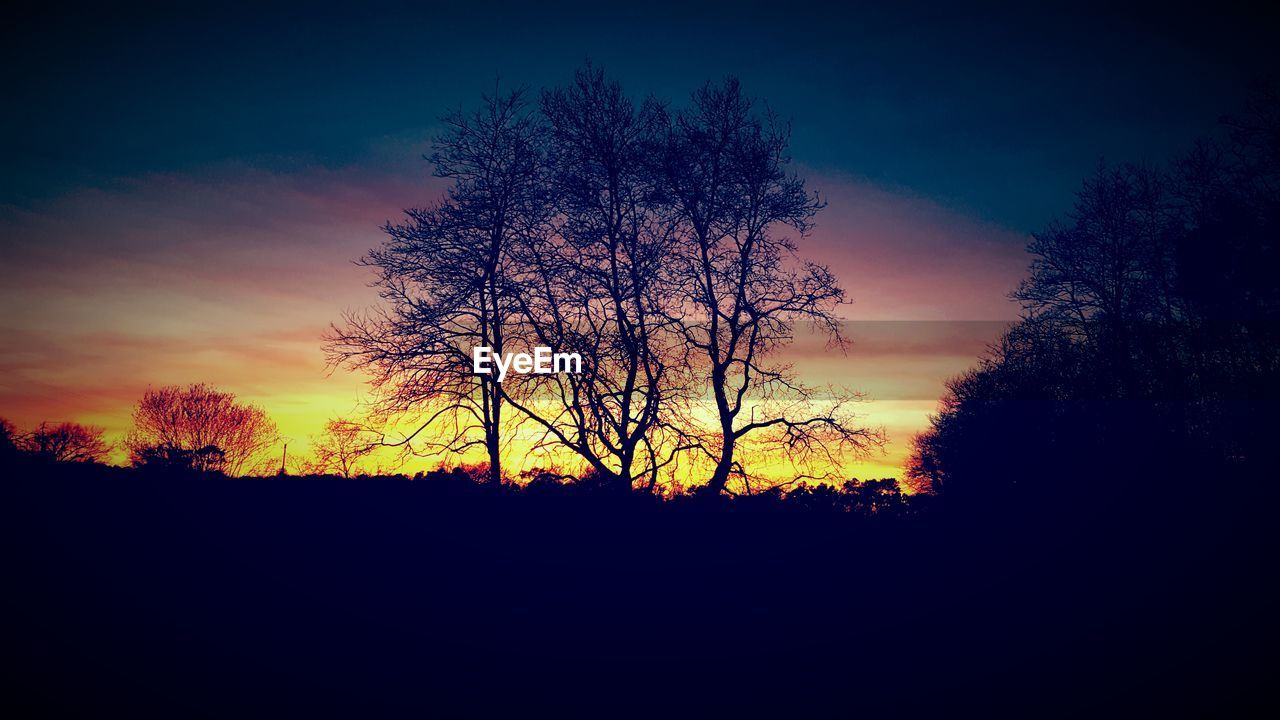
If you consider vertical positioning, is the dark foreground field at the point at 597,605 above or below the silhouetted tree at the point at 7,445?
below

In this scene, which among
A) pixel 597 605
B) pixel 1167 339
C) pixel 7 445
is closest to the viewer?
pixel 597 605

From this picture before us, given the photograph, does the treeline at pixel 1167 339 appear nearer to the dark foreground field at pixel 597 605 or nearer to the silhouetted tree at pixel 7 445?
the dark foreground field at pixel 597 605

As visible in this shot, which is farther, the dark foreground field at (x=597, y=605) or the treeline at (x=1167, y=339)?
the treeline at (x=1167, y=339)

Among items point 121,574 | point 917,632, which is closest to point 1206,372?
Result: point 917,632

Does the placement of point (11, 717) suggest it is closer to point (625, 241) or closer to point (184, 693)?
point (184, 693)

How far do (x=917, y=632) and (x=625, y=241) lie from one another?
9950mm

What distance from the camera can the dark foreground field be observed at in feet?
24.3

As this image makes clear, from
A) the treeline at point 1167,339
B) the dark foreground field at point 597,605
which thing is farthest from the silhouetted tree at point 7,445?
the treeline at point 1167,339

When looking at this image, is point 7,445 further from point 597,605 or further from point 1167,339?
point 1167,339

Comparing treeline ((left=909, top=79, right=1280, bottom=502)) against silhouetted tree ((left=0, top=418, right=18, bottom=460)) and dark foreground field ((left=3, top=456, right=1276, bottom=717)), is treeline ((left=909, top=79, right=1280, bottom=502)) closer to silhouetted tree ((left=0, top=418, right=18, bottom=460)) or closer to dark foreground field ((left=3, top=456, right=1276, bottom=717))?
dark foreground field ((left=3, top=456, right=1276, bottom=717))

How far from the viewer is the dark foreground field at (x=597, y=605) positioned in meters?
7.42

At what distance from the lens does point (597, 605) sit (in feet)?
30.6

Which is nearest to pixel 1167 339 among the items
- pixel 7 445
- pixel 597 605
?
pixel 597 605

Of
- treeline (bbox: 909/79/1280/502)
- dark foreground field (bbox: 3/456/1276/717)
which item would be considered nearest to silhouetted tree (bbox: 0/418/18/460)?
dark foreground field (bbox: 3/456/1276/717)
